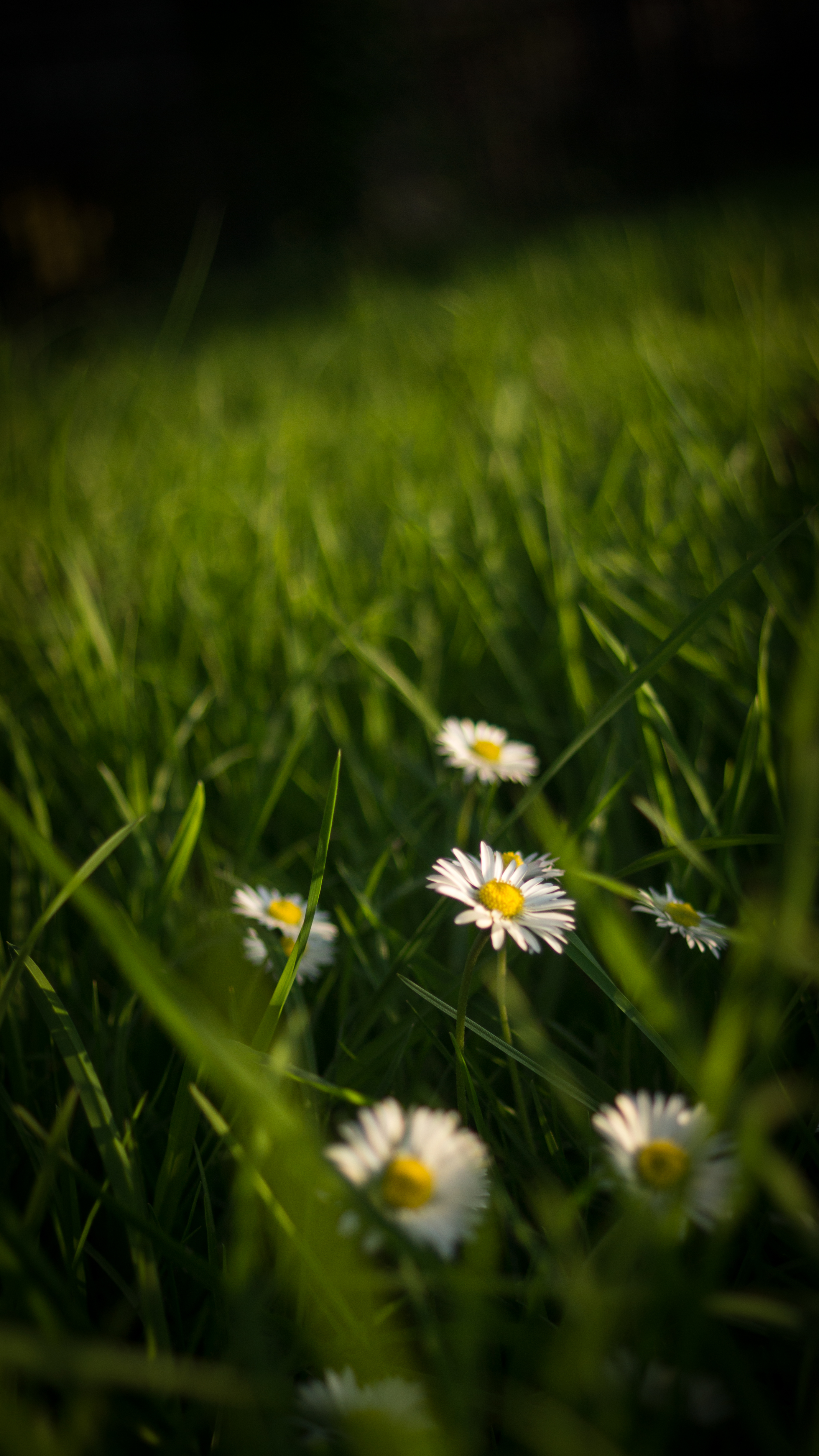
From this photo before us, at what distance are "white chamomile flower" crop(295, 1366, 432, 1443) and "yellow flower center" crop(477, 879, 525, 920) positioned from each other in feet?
0.64

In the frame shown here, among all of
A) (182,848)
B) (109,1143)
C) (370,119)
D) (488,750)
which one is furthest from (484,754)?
(370,119)

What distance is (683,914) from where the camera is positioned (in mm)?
435

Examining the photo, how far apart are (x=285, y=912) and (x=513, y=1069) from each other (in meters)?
0.20

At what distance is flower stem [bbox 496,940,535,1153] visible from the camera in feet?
1.18

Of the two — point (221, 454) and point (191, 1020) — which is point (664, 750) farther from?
point (221, 454)

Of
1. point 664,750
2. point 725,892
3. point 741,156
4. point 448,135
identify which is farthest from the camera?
point 448,135

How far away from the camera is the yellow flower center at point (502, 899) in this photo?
0.39m

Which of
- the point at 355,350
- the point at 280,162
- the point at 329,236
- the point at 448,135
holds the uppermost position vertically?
the point at 448,135

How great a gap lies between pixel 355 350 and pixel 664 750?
203cm

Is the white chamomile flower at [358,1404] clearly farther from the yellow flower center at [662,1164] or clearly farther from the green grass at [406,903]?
the yellow flower center at [662,1164]

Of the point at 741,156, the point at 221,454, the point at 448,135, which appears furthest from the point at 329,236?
the point at 221,454

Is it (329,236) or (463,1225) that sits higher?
(329,236)

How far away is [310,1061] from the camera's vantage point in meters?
0.43

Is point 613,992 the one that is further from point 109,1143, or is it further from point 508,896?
point 109,1143
